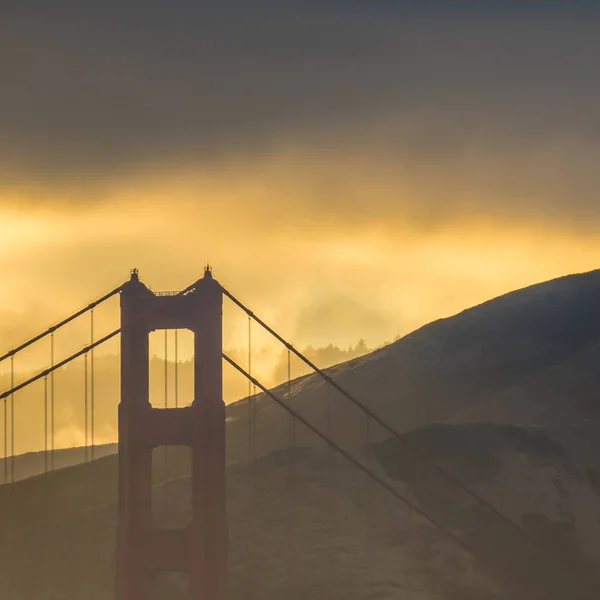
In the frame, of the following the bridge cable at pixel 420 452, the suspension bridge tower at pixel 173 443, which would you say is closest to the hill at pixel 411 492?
the bridge cable at pixel 420 452

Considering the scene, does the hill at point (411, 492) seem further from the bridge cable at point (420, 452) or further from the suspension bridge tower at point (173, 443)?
the suspension bridge tower at point (173, 443)

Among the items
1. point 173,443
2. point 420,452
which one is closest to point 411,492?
point 420,452

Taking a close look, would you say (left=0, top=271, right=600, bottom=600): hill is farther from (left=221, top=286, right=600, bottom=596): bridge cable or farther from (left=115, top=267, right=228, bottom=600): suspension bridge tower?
(left=115, top=267, right=228, bottom=600): suspension bridge tower

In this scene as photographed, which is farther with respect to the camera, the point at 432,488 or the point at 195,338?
the point at 432,488

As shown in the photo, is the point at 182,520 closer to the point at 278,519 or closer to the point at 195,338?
the point at 278,519

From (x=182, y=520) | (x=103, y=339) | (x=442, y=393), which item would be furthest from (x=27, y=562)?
(x=442, y=393)

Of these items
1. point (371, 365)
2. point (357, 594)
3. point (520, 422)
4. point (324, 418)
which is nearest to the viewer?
point (357, 594)

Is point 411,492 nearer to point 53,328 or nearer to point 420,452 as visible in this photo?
point 420,452

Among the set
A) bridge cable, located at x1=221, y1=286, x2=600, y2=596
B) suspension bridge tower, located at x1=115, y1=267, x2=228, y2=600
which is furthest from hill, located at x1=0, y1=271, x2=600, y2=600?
suspension bridge tower, located at x1=115, y1=267, x2=228, y2=600
